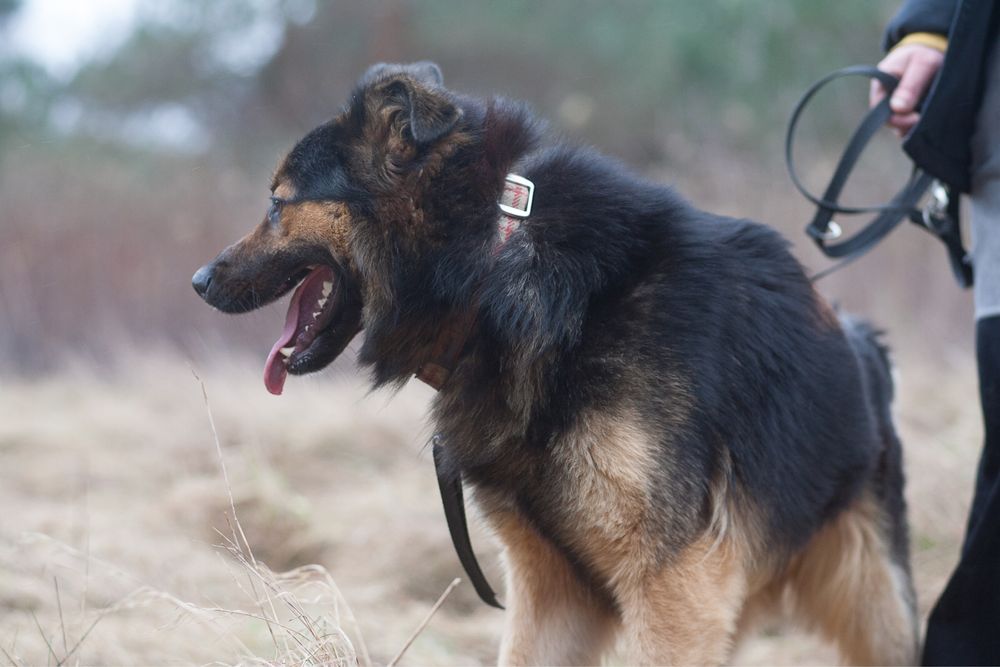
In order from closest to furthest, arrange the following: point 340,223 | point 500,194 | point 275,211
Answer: point 500,194
point 340,223
point 275,211

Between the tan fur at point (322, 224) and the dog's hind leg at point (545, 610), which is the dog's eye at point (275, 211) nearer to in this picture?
the tan fur at point (322, 224)

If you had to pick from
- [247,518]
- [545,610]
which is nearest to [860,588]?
[545,610]

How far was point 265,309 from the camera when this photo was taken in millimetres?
3736

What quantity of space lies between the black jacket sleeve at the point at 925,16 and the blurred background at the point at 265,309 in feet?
7.03

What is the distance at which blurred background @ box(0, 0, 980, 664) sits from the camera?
159 inches

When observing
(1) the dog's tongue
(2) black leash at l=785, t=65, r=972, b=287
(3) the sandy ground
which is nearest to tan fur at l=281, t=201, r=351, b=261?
(1) the dog's tongue

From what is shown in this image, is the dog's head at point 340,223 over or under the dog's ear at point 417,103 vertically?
under

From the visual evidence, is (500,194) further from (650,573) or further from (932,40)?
(932,40)

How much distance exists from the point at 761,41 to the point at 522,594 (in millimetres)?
11614

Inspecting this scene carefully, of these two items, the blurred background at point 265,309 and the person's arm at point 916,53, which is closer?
the person's arm at point 916,53

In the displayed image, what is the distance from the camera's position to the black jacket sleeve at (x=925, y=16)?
3283mm

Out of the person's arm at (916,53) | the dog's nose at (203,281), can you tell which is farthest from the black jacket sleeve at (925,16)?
the dog's nose at (203,281)

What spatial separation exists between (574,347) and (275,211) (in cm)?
102

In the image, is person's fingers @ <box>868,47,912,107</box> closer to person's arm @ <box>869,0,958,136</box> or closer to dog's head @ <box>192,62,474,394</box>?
person's arm @ <box>869,0,958,136</box>
